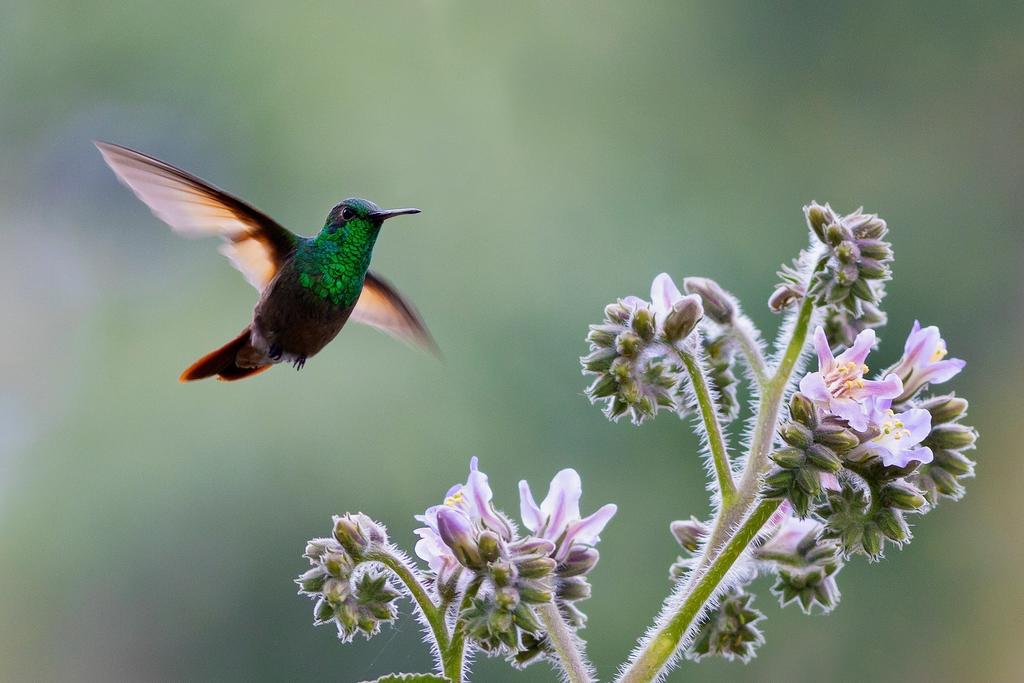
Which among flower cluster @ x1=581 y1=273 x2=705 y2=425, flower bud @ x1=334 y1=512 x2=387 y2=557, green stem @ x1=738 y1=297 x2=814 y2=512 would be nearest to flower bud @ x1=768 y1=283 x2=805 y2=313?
green stem @ x1=738 y1=297 x2=814 y2=512

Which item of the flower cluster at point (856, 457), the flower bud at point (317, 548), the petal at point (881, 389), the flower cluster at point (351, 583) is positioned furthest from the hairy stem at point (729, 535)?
the flower bud at point (317, 548)

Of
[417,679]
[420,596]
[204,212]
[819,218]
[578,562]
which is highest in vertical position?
[819,218]

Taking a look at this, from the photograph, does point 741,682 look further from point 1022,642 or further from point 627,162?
point 627,162

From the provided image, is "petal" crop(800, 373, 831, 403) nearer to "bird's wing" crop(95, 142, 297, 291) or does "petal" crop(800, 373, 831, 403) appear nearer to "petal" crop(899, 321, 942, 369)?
"petal" crop(899, 321, 942, 369)

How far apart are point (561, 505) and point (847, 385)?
536mm

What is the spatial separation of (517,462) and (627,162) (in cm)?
312

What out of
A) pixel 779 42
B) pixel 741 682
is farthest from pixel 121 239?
pixel 779 42

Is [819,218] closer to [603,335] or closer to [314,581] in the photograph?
[603,335]

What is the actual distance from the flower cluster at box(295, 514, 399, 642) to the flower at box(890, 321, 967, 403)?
952 millimetres

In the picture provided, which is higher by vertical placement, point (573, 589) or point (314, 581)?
point (573, 589)

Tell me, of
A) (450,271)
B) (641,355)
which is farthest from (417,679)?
(450,271)

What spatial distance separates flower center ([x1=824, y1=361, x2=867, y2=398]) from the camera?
1.95 m

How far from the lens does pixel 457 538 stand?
6.15ft

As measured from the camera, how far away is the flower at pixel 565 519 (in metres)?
2.05
